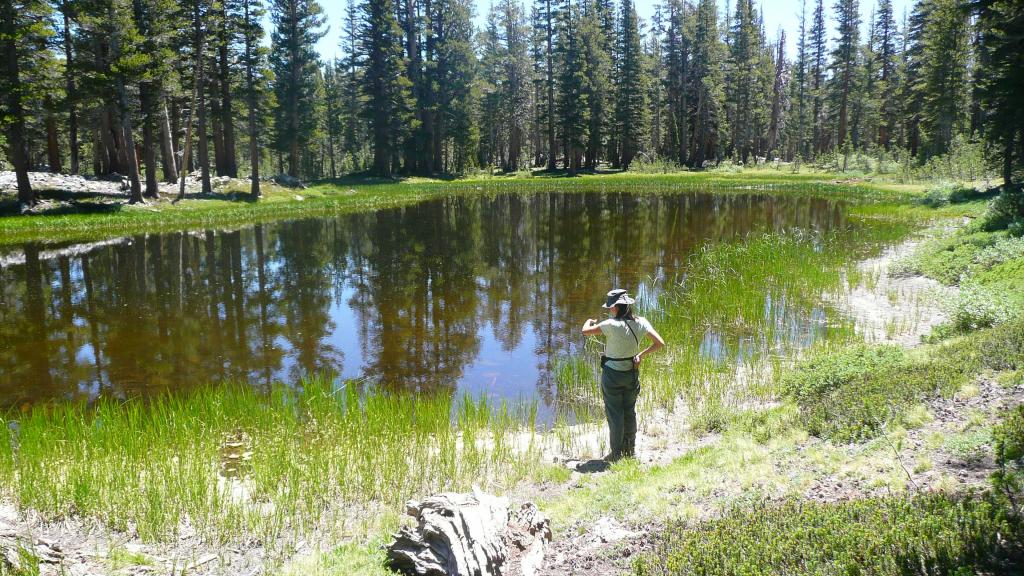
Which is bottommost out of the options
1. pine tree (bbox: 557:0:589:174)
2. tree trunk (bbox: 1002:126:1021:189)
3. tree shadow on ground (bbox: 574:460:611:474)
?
tree shadow on ground (bbox: 574:460:611:474)

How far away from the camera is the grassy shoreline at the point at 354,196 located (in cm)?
3055

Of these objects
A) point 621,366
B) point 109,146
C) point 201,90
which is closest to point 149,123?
point 201,90

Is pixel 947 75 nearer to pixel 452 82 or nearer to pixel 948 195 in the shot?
pixel 948 195

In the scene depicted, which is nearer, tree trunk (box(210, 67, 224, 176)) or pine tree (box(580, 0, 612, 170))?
tree trunk (box(210, 67, 224, 176))

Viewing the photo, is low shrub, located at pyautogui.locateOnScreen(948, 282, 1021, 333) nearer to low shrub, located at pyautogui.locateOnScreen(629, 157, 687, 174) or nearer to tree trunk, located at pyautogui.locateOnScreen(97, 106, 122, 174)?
tree trunk, located at pyautogui.locateOnScreen(97, 106, 122, 174)

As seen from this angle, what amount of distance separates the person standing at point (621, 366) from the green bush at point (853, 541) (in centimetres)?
277

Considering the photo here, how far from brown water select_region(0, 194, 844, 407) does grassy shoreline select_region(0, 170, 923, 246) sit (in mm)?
4047

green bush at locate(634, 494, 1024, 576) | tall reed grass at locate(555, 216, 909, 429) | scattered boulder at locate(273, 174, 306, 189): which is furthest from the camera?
scattered boulder at locate(273, 174, 306, 189)

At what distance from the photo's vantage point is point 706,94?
68.8m

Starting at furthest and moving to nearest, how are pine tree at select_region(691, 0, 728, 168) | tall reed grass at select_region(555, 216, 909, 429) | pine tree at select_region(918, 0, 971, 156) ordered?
pine tree at select_region(691, 0, 728, 168)
pine tree at select_region(918, 0, 971, 156)
tall reed grass at select_region(555, 216, 909, 429)

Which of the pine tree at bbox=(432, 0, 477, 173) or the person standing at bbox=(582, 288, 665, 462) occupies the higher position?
the pine tree at bbox=(432, 0, 477, 173)

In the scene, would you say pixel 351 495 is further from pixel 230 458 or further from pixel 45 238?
pixel 45 238

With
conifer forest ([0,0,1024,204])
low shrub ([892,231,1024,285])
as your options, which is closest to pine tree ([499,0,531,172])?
conifer forest ([0,0,1024,204])

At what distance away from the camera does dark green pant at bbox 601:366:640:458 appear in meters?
7.73
